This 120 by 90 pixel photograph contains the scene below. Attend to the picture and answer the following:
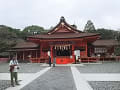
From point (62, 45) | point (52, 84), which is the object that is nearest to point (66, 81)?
point (52, 84)

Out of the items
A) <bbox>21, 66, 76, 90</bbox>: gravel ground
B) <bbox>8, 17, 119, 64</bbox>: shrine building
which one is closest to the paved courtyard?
<bbox>21, 66, 76, 90</bbox>: gravel ground

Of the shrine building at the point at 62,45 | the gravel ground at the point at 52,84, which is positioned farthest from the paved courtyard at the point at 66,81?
the shrine building at the point at 62,45

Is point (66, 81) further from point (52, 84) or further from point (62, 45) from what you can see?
point (62, 45)

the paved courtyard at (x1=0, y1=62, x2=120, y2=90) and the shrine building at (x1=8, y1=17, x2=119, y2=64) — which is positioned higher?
the shrine building at (x1=8, y1=17, x2=119, y2=64)

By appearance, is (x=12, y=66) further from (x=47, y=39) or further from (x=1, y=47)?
(x=1, y=47)

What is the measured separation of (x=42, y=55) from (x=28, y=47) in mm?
7001

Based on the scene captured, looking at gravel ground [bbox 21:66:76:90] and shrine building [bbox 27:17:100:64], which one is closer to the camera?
gravel ground [bbox 21:66:76:90]

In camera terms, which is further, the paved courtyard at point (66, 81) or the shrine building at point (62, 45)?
the shrine building at point (62, 45)

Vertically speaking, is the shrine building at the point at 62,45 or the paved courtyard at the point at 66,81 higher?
the shrine building at the point at 62,45

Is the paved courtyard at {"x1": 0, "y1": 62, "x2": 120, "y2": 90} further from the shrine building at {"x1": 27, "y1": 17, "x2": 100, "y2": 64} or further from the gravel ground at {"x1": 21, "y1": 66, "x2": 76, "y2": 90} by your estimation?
the shrine building at {"x1": 27, "y1": 17, "x2": 100, "y2": 64}

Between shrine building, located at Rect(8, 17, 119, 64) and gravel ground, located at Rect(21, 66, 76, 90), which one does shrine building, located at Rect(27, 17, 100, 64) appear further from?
gravel ground, located at Rect(21, 66, 76, 90)

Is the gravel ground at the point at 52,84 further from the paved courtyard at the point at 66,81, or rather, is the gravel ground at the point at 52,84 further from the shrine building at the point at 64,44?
the shrine building at the point at 64,44

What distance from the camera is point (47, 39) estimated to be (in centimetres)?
2788

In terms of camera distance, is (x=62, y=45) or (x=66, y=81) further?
(x=62, y=45)
